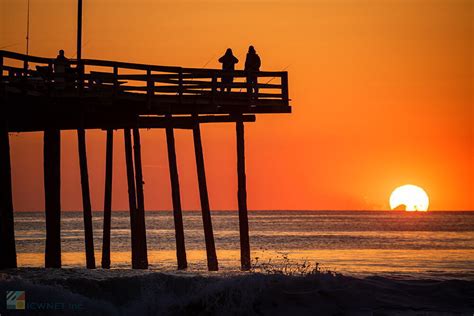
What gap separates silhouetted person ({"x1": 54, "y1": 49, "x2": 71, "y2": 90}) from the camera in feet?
97.7

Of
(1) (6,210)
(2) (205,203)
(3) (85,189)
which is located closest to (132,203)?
(3) (85,189)

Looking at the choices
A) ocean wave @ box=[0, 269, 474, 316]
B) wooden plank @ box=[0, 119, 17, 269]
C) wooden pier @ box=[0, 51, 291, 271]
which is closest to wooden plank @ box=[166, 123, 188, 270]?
wooden pier @ box=[0, 51, 291, 271]

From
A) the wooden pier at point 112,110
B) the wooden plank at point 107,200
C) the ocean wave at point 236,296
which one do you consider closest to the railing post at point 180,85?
the wooden pier at point 112,110

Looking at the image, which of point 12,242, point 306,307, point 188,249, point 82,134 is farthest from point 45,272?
point 188,249

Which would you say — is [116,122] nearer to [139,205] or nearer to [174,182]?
[174,182]

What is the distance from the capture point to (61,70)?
30.5 meters

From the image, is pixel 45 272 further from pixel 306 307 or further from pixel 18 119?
pixel 306 307

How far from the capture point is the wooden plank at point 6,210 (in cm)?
2906

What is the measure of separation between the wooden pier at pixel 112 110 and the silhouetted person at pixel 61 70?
6 cm

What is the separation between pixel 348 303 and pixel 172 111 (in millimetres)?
10829

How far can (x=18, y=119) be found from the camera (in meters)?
32.8

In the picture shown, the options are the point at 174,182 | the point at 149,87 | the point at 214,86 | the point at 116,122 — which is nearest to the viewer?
the point at 149,87

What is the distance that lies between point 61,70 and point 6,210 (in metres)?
Answer: 4.49

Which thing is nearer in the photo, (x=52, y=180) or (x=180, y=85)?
(x=180, y=85)
